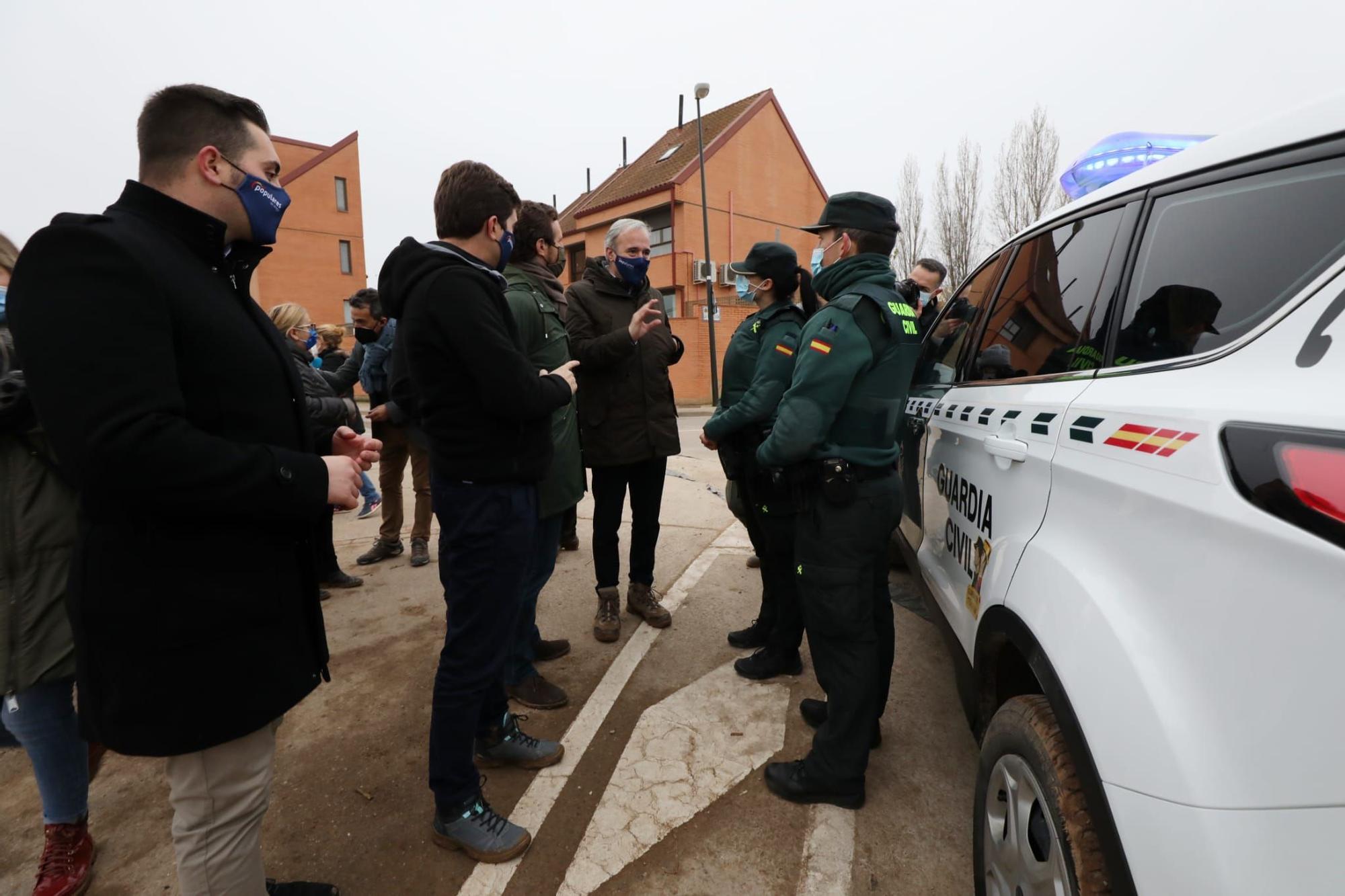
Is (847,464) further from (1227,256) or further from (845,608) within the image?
(1227,256)

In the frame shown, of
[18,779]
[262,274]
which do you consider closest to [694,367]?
[262,274]

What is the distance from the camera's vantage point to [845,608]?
2.17m

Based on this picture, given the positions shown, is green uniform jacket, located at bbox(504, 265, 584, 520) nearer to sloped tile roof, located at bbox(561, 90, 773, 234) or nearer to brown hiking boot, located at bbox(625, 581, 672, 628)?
brown hiking boot, located at bbox(625, 581, 672, 628)

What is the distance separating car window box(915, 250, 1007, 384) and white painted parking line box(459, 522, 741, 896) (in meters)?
1.97

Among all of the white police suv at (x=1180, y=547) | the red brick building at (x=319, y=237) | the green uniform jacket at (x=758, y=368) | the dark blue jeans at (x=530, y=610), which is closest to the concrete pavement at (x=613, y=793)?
the dark blue jeans at (x=530, y=610)

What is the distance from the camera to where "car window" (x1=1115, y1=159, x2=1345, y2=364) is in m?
1.08

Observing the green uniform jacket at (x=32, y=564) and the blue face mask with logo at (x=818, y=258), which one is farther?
the blue face mask with logo at (x=818, y=258)

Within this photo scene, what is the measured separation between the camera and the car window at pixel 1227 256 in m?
1.08

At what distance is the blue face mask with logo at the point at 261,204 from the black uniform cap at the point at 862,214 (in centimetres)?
162

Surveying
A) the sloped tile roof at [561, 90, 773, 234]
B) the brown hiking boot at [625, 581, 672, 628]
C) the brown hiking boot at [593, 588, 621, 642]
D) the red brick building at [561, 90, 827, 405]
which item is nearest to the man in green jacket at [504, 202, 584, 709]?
the brown hiking boot at [593, 588, 621, 642]

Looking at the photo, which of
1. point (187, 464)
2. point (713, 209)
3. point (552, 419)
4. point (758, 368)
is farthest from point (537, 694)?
point (713, 209)

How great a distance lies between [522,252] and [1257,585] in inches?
112

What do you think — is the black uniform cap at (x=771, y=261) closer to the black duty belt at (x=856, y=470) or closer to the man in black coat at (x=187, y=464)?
the black duty belt at (x=856, y=470)

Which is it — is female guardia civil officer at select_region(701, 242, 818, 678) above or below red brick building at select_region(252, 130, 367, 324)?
below
